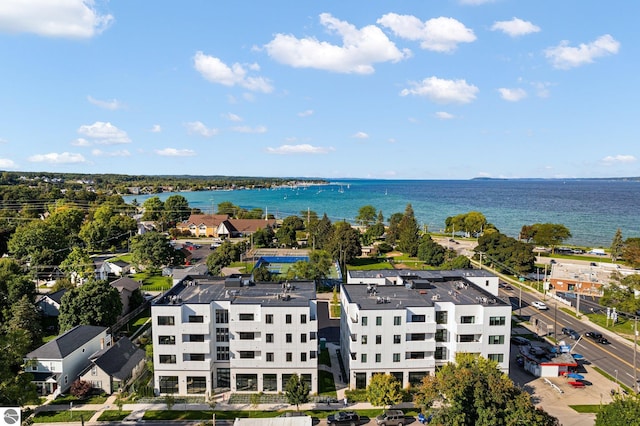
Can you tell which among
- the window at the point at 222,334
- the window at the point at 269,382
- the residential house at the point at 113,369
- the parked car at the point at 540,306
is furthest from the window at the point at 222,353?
the parked car at the point at 540,306

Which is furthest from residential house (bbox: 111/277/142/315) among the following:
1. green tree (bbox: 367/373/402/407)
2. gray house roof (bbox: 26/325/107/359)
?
green tree (bbox: 367/373/402/407)

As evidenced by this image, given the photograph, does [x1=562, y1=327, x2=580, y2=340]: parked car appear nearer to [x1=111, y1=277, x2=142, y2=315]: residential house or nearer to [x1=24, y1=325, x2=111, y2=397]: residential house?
[x1=24, y1=325, x2=111, y2=397]: residential house

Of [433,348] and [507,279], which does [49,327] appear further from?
[507,279]

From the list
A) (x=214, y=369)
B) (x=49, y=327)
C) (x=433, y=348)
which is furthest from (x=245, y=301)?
(x=49, y=327)

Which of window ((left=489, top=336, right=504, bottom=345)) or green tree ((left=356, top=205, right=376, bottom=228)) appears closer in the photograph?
window ((left=489, top=336, right=504, bottom=345))

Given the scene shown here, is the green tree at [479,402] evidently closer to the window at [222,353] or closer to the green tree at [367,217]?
the window at [222,353]

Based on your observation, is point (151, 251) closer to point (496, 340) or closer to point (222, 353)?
point (222, 353)
